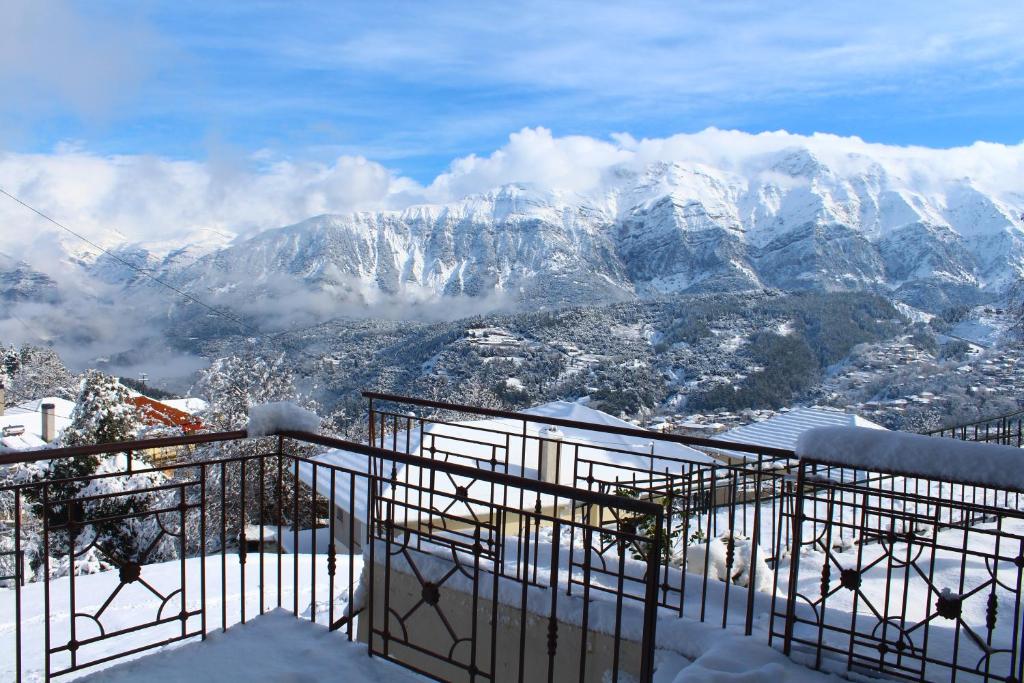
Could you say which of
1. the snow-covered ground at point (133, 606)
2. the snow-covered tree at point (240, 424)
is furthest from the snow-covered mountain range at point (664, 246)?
the snow-covered ground at point (133, 606)

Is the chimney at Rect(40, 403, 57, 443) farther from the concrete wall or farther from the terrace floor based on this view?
the terrace floor

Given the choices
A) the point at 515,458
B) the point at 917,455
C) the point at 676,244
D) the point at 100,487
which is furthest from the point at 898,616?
the point at 676,244

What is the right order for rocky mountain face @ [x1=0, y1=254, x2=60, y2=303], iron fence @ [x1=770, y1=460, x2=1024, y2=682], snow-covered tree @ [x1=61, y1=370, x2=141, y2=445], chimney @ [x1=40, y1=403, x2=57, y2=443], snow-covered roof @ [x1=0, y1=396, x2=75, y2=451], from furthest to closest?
rocky mountain face @ [x1=0, y1=254, x2=60, y2=303]
snow-covered roof @ [x1=0, y1=396, x2=75, y2=451]
chimney @ [x1=40, y1=403, x2=57, y2=443]
snow-covered tree @ [x1=61, y1=370, x2=141, y2=445]
iron fence @ [x1=770, y1=460, x2=1024, y2=682]

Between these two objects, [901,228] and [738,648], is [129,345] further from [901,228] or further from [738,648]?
[901,228]

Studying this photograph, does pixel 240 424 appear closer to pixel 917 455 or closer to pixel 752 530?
pixel 752 530

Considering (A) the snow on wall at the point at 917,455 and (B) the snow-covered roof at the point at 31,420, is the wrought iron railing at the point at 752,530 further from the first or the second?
(B) the snow-covered roof at the point at 31,420

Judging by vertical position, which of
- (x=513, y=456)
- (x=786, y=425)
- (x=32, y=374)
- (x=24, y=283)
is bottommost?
(x=32, y=374)

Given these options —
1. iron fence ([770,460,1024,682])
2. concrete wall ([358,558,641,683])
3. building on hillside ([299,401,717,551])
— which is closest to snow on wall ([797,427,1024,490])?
iron fence ([770,460,1024,682])
